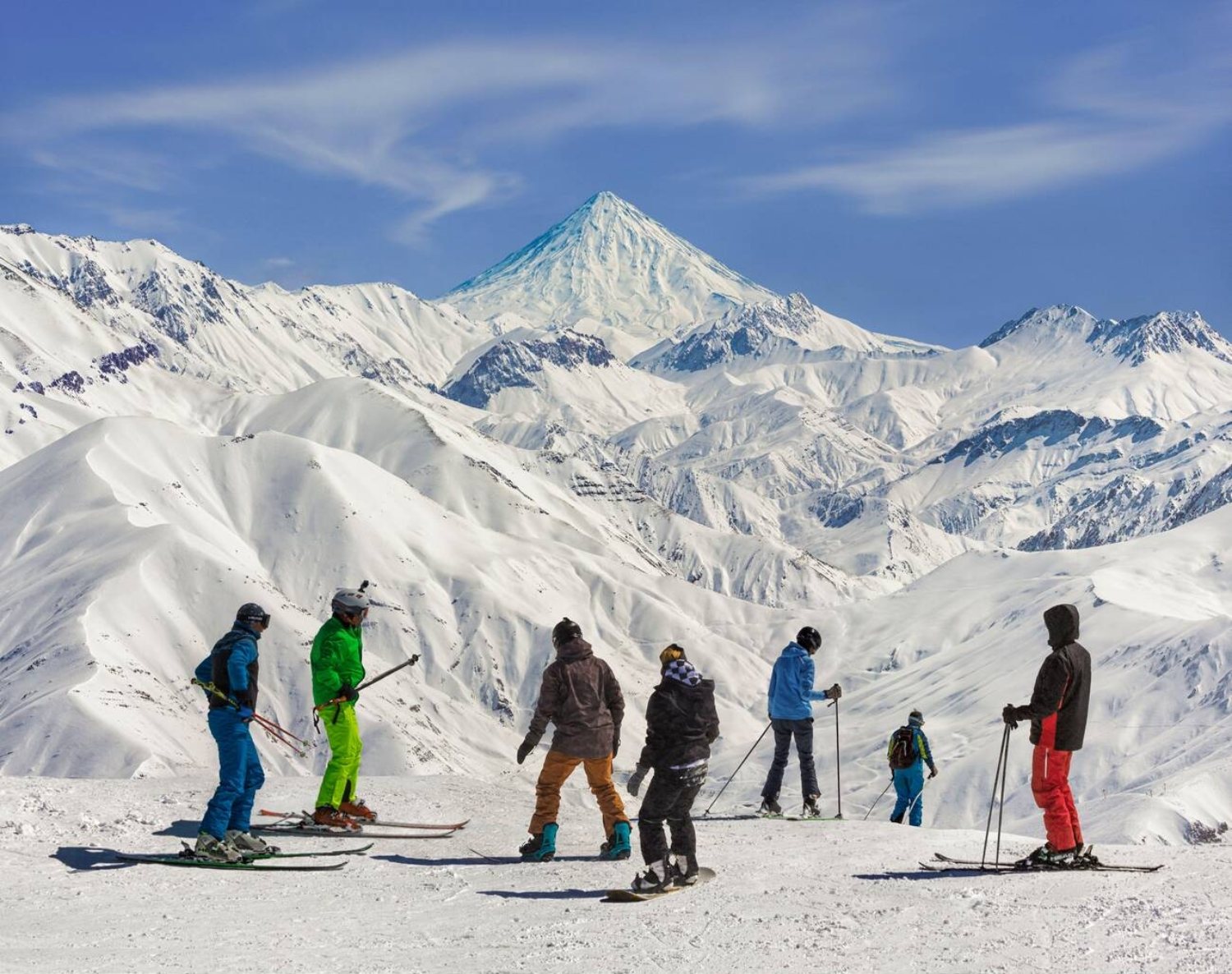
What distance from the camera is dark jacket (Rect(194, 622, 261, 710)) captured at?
16.7 metres

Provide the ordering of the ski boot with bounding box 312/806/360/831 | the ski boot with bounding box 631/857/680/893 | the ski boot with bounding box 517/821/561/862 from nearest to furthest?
1. the ski boot with bounding box 631/857/680/893
2. the ski boot with bounding box 517/821/561/862
3. the ski boot with bounding box 312/806/360/831

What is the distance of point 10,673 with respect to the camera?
145000 millimetres

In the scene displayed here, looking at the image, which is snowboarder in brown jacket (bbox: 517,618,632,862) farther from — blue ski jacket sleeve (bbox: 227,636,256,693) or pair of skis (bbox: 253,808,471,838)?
blue ski jacket sleeve (bbox: 227,636,256,693)

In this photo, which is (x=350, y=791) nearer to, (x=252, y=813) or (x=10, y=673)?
(x=252, y=813)

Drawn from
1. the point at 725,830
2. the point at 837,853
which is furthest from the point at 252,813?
the point at 837,853

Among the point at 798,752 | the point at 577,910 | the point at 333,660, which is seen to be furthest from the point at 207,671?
the point at 798,752

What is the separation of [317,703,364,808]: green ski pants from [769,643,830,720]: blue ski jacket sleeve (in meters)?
6.56

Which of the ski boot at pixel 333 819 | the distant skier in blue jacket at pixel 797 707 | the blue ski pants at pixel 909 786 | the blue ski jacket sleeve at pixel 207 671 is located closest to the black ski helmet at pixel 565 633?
the blue ski jacket sleeve at pixel 207 671

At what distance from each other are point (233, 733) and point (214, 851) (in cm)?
147

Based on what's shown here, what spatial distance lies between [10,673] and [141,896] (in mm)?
142411

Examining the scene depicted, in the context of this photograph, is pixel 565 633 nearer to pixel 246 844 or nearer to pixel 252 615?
pixel 252 615

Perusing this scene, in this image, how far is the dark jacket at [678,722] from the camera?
15438mm

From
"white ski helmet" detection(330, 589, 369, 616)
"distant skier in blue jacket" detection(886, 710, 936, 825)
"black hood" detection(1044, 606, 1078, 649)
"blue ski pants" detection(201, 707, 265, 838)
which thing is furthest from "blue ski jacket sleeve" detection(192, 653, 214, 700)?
"distant skier in blue jacket" detection(886, 710, 936, 825)

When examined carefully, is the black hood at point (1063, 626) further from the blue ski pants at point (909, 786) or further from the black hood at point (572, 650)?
the blue ski pants at point (909, 786)
